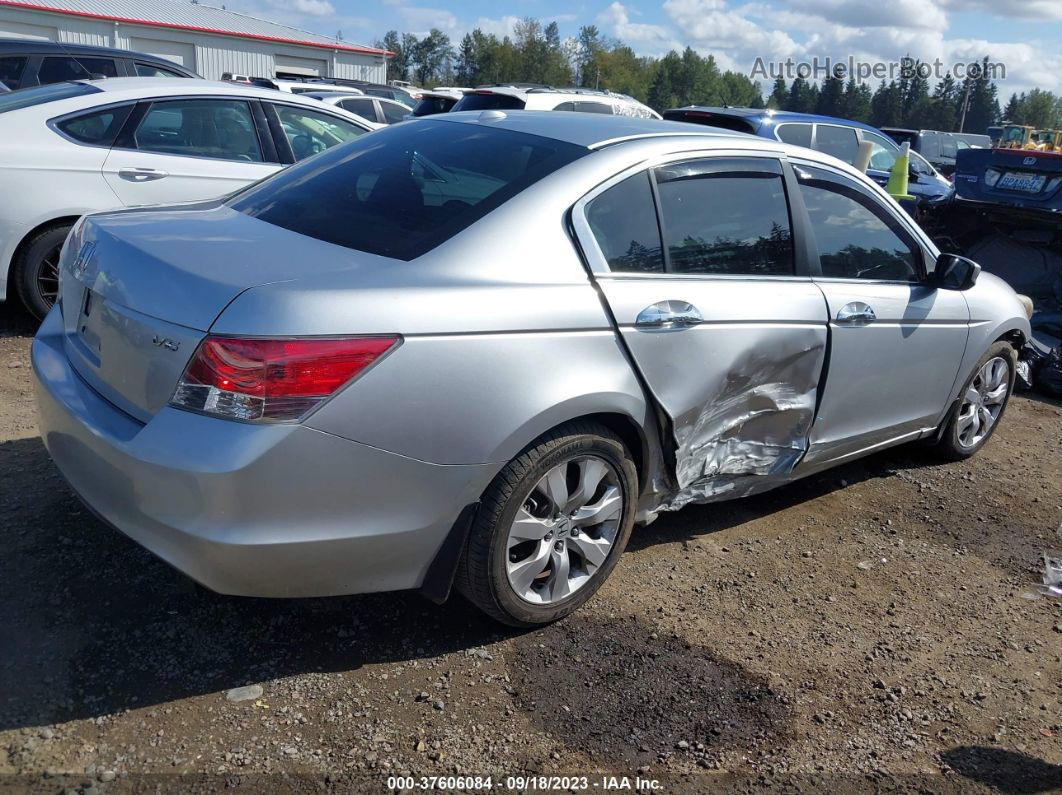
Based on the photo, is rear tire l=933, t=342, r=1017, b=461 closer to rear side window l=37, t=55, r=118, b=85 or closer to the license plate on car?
the license plate on car

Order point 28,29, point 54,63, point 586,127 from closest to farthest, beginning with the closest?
point 586,127, point 54,63, point 28,29

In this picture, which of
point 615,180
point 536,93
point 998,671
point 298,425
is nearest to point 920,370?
point 998,671

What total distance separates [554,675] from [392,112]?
556 inches

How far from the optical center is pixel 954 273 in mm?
4480

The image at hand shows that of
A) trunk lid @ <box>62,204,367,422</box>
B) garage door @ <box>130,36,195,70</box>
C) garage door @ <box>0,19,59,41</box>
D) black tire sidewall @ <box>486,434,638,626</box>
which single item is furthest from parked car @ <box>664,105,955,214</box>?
garage door @ <box>130,36,195,70</box>

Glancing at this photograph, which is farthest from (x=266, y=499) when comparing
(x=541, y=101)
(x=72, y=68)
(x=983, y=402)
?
(x=541, y=101)

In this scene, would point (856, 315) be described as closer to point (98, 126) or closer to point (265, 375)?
point (265, 375)

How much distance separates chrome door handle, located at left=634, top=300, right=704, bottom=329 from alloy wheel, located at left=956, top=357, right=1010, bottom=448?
8.08 ft

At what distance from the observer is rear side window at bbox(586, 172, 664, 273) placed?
129 inches

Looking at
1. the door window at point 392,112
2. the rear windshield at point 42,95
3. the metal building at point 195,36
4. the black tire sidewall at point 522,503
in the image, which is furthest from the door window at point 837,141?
the metal building at point 195,36

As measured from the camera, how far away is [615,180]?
335 centimetres

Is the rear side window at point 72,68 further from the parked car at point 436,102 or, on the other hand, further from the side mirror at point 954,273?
the side mirror at point 954,273

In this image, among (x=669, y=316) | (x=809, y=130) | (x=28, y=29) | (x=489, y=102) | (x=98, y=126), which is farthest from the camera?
(x=28, y=29)

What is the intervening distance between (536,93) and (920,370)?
10.1m
